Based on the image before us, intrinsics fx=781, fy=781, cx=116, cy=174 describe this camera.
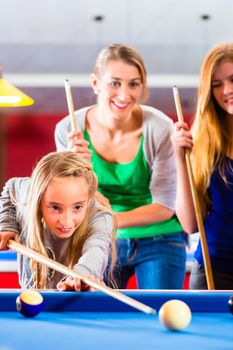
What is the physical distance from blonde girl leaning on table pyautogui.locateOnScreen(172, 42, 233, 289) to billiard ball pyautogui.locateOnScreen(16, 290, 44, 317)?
3.17 ft

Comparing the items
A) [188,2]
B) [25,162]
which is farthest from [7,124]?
[188,2]

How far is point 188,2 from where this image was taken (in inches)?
276

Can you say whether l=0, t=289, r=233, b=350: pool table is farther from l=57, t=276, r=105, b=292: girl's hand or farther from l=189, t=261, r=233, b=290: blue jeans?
l=189, t=261, r=233, b=290: blue jeans

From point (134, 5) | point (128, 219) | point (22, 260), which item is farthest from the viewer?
point (134, 5)

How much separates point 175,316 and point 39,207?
2.96 feet

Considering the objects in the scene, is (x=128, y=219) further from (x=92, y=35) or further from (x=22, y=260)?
(x=92, y=35)

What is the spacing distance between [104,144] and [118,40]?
4.33 metres

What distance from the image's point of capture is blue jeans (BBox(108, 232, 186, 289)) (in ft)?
10.5

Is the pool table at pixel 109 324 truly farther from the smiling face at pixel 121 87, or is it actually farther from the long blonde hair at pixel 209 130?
the smiling face at pixel 121 87

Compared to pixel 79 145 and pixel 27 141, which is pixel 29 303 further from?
pixel 27 141

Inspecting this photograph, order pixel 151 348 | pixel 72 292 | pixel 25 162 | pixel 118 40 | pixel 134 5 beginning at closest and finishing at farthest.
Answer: pixel 151 348
pixel 72 292
pixel 134 5
pixel 118 40
pixel 25 162

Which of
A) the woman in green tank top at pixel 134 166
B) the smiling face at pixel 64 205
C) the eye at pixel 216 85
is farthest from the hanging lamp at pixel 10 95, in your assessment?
the eye at pixel 216 85

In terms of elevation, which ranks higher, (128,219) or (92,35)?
(92,35)

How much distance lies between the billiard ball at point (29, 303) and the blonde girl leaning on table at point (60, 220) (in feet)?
1.56
